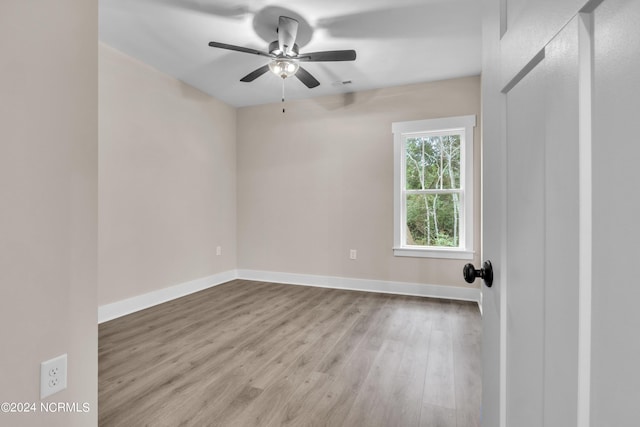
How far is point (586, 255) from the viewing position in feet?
1.42

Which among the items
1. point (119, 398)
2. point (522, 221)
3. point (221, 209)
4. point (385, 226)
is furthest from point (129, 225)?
point (522, 221)

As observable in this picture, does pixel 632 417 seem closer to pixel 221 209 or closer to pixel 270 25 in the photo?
pixel 270 25

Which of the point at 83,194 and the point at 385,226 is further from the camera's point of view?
the point at 385,226

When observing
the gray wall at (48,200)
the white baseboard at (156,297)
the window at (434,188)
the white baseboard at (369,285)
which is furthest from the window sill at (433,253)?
the gray wall at (48,200)

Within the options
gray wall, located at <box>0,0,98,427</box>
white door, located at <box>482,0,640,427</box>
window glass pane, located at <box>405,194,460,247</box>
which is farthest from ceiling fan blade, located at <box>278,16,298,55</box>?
window glass pane, located at <box>405,194,460,247</box>

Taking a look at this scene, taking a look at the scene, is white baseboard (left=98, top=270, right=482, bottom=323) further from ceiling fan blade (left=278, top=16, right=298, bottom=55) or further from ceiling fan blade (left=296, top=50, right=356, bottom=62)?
ceiling fan blade (left=278, top=16, right=298, bottom=55)

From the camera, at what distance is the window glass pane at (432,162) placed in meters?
3.90

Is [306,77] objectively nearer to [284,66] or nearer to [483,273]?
[284,66]

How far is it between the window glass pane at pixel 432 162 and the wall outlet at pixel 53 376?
370 cm

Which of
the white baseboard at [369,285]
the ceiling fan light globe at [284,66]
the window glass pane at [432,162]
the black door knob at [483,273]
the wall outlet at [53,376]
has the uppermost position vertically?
the ceiling fan light globe at [284,66]

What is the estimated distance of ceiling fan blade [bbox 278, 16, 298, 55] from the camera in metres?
2.54

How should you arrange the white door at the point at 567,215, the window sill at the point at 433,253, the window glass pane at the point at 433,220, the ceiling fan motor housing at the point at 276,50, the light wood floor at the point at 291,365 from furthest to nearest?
the window glass pane at the point at 433,220, the window sill at the point at 433,253, the ceiling fan motor housing at the point at 276,50, the light wood floor at the point at 291,365, the white door at the point at 567,215

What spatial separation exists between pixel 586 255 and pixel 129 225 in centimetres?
366

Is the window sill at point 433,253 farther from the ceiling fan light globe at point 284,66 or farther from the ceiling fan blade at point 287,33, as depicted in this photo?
the ceiling fan blade at point 287,33
